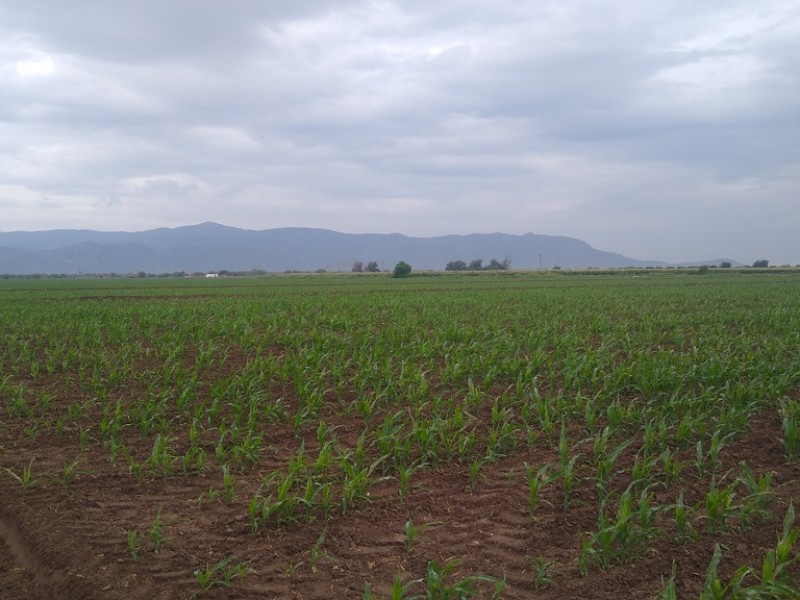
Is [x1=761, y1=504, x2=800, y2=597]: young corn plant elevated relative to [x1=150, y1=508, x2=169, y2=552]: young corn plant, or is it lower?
elevated

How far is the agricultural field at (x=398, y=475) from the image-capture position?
3928 millimetres

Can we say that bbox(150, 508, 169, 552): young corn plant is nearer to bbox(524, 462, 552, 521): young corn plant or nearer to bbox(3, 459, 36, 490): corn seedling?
bbox(3, 459, 36, 490): corn seedling

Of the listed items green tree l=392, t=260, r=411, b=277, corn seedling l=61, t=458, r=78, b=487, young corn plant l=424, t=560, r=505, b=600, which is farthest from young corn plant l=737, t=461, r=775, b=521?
green tree l=392, t=260, r=411, b=277

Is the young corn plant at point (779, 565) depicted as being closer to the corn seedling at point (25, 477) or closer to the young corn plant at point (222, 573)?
the young corn plant at point (222, 573)

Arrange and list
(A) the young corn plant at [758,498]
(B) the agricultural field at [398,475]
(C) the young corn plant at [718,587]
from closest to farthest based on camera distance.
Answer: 1. (C) the young corn plant at [718,587]
2. (B) the agricultural field at [398,475]
3. (A) the young corn plant at [758,498]

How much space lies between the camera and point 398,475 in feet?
18.4

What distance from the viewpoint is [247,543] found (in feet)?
14.2

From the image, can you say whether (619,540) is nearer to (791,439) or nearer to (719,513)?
(719,513)

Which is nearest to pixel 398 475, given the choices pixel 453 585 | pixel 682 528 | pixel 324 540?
pixel 324 540

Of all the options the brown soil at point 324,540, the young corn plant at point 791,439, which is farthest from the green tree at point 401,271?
the brown soil at point 324,540

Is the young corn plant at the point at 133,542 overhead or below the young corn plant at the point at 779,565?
below

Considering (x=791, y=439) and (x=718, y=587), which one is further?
(x=791, y=439)

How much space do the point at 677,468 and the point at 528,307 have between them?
53.5 feet

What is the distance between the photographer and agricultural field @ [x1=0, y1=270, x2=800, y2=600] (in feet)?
12.9
